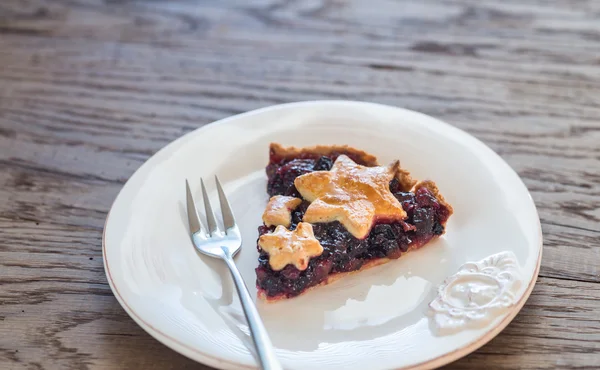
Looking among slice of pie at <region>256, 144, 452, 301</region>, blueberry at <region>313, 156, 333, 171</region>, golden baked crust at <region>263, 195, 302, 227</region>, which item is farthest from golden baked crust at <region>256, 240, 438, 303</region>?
blueberry at <region>313, 156, 333, 171</region>

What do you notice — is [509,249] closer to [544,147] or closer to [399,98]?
[544,147]

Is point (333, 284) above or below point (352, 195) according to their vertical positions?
below

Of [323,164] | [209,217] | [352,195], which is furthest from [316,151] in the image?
[209,217]

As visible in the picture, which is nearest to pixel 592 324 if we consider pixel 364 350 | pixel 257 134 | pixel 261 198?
pixel 364 350

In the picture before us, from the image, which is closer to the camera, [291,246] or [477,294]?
[477,294]

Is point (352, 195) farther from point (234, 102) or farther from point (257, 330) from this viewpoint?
point (234, 102)
